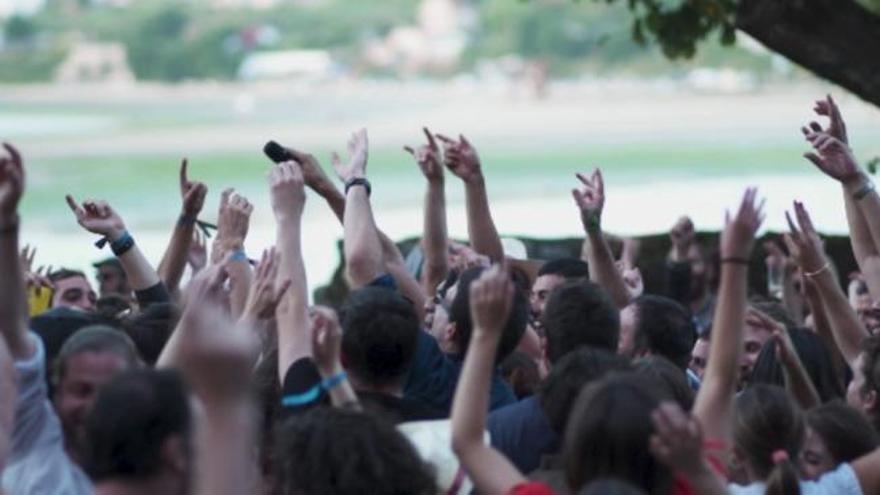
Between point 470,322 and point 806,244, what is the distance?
162 centimetres

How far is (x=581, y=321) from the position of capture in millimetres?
6691

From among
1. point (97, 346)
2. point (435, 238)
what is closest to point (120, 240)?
point (435, 238)

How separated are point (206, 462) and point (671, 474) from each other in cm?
115

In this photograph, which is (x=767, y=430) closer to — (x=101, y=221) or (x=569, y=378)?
(x=569, y=378)

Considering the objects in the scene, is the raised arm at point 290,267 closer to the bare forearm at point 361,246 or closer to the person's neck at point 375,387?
the person's neck at point 375,387

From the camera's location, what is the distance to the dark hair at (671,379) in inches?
241

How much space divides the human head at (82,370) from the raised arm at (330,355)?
0.43 metres

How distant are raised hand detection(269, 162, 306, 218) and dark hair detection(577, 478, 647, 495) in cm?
231

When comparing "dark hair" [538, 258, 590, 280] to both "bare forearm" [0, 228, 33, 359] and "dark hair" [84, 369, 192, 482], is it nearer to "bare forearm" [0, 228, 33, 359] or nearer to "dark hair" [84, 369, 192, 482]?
"bare forearm" [0, 228, 33, 359]

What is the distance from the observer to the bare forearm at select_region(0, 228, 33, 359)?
5.36 metres

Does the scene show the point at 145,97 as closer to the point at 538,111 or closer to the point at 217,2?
the point at 538,111

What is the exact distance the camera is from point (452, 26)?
424 ft

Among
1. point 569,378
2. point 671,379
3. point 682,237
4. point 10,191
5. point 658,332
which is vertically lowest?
point 682,237

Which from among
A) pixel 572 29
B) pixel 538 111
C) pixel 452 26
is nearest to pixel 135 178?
pixel 538 111
